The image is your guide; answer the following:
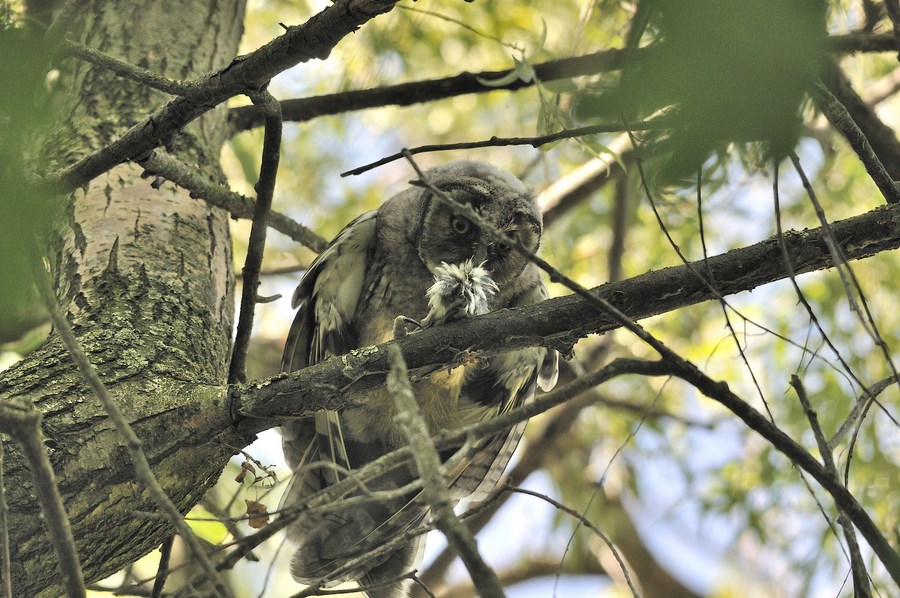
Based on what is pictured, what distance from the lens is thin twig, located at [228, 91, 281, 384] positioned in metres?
2.29

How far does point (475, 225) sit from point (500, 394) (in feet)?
2.15


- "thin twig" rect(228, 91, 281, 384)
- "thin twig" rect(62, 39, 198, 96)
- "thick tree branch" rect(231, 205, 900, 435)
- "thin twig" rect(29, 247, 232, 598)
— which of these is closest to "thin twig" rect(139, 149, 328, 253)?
"thin twig" rect(228, 91, 281, 384)

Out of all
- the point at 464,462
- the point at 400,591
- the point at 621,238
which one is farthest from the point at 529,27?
the point at 400,591

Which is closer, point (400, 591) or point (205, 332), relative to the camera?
point (205, 332)

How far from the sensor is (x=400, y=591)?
300cm

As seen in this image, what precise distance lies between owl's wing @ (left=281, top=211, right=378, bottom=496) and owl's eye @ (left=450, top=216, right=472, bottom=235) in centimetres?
37

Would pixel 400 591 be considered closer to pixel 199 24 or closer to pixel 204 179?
pixel 204 179

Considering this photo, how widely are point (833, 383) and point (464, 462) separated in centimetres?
262

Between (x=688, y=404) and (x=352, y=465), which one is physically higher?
(x=688, y=404)

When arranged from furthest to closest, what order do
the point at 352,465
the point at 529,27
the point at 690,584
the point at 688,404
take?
1. the point at 690,584
2. the point at 688,404
3. the point at 529,27
4. the point at 352,465

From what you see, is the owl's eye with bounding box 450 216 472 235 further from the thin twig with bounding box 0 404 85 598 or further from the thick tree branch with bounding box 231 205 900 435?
the thin twig with bounding box 0 404 85 598

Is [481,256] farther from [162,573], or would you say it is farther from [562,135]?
[162,573]

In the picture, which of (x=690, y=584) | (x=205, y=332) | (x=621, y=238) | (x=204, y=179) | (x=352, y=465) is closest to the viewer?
(x=205, y=332)

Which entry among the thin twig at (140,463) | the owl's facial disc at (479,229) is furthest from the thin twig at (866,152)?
the thin twig at (140,463)
